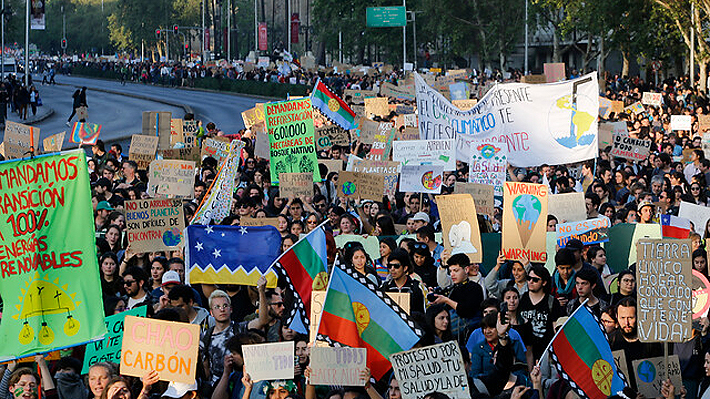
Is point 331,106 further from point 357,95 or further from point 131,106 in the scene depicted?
point 131,106

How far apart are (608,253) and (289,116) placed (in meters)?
5.76

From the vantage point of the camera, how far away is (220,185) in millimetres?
13070

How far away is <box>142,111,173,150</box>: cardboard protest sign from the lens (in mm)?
→ 21516

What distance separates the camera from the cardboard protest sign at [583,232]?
36.4 ft

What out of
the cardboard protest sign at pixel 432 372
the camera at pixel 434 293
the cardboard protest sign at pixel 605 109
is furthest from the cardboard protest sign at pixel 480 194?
the cardboard protest sign at pixel 605 109

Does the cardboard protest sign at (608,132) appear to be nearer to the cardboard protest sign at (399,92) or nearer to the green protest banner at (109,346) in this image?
the cardboard protest sign at (399,92)

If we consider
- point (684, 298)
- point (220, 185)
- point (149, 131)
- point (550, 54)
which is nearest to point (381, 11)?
point (550, 54)

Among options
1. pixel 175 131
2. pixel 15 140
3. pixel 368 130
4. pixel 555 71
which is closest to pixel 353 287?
pixel 15 140

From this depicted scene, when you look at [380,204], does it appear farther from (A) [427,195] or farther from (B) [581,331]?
(B) [581,331]

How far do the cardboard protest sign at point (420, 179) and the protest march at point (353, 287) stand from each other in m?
0.02

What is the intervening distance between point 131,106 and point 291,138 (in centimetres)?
4306

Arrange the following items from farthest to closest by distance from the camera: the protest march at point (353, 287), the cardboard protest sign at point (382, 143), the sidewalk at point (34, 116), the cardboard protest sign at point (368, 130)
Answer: the sidewalk at point (34, 116)
the cardboard protest sign at point (368, 130)
the cardboard protest sign at point (382, 143)
the protest march at point (353, 287)

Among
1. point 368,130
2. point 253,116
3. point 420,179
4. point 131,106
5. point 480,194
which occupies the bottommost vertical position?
point 480,194

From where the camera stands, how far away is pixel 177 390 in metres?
7.39
